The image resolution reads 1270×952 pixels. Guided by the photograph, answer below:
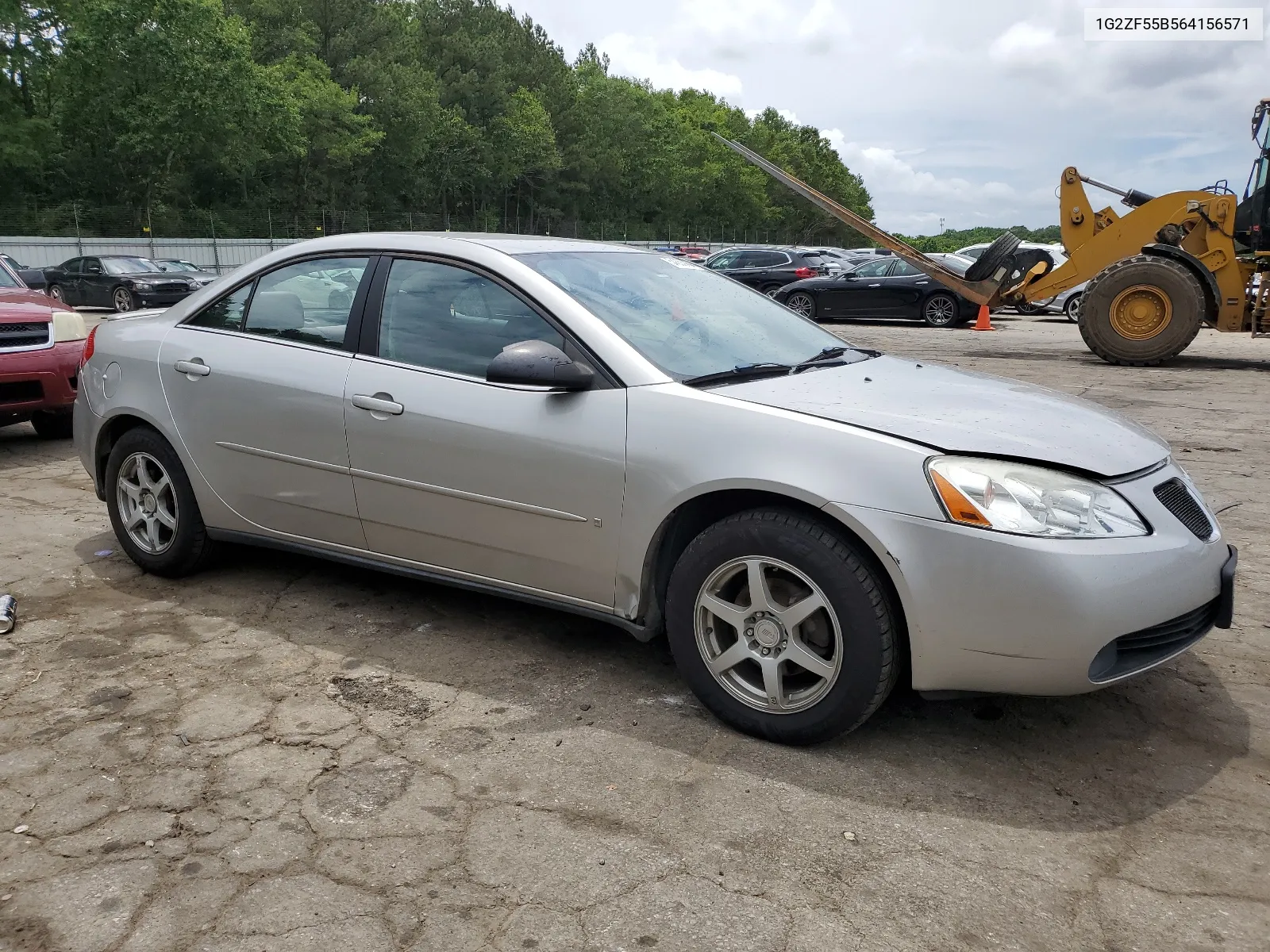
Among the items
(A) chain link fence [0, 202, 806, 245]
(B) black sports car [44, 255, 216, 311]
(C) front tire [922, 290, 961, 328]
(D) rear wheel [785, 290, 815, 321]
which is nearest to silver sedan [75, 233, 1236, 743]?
(C) front tire [922, 290, 961, 328]

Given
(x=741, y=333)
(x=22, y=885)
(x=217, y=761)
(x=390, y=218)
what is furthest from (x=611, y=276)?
(x=390, y=218)

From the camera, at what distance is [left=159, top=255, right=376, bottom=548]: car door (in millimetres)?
3918

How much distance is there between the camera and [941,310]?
1997cm

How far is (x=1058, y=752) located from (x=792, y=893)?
1142mm

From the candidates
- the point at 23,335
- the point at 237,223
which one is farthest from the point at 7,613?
the point at 237,223

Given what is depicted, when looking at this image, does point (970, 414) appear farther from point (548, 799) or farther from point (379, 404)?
point (379, 404)

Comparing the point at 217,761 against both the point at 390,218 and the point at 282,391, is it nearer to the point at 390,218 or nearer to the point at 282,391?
the point at 282,391

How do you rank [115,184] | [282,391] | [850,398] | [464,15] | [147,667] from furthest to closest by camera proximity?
[464,15]
[115,184]
[282,391]
[147,667]
[850,398]

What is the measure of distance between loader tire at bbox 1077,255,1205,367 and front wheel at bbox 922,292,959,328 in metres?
6.09

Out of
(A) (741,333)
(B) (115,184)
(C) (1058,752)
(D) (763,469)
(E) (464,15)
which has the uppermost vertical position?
(E) (464,15)

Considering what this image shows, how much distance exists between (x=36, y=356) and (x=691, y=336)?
18.9 feet

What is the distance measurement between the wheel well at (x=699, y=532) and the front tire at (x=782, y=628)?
3 cm

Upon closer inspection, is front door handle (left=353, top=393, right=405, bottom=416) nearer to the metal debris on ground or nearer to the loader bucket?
the metal debris on ground

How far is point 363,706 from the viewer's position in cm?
341
